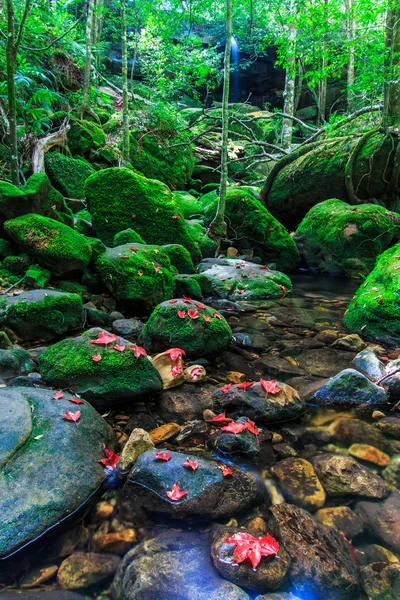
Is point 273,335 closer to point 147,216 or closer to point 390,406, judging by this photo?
point 390,406

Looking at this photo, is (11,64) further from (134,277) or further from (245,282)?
(245,282)

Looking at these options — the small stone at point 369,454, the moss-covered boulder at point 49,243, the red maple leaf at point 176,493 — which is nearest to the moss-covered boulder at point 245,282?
the moss-covered boulder at point 49,243

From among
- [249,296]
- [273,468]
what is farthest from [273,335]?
[273,468]

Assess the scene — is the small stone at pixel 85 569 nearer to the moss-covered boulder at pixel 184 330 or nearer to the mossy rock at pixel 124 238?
the moss-covered boulder at pixel 184 330

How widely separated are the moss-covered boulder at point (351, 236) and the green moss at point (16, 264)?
815 cm

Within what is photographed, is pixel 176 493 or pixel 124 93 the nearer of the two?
pixel 176 493

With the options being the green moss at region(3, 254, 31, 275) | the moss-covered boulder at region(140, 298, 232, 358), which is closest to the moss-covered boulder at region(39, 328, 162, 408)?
the moss-covered boulder at region(140, 298, 232, 358)

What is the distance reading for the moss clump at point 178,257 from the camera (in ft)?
26.8

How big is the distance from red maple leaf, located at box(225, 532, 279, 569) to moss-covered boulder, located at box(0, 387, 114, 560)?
1103mm

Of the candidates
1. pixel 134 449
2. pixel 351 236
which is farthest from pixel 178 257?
pixel 134 449

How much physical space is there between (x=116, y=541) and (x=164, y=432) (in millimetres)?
1072

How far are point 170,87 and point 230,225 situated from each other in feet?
33.1

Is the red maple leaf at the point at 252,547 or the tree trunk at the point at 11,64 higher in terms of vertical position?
the tree trunk at the point at 11,64

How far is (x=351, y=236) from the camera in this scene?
32.9 feet
